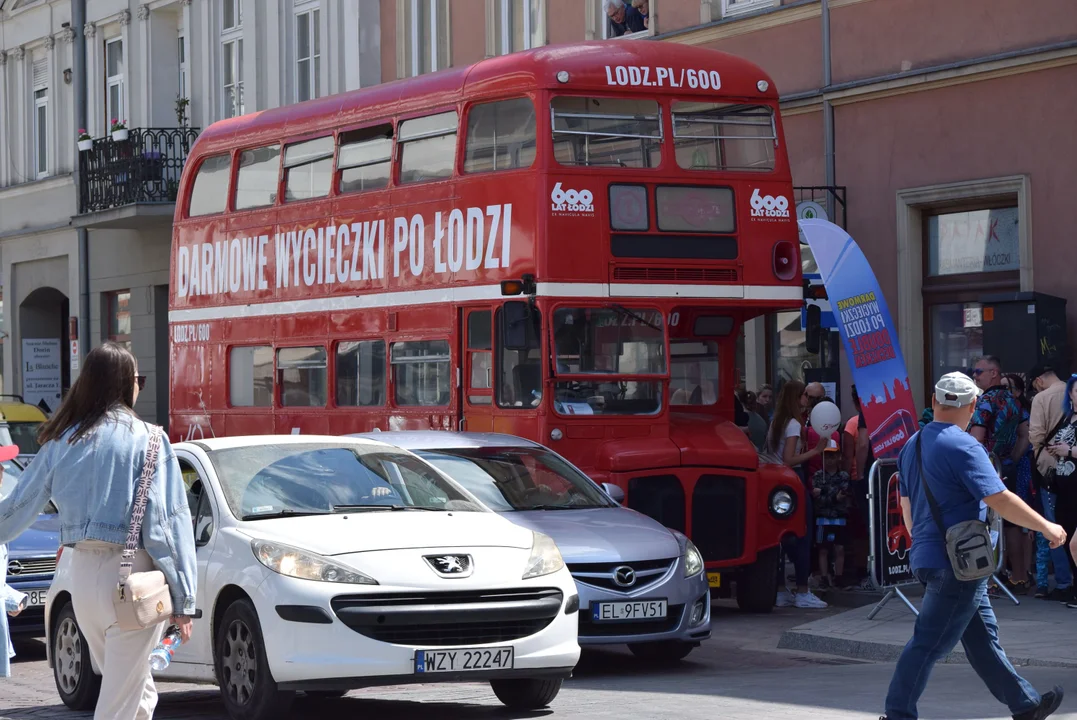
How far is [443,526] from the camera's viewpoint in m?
9.63

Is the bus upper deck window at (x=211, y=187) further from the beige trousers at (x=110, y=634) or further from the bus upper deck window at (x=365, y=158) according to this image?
the beige trousers at (x=110, y=634)

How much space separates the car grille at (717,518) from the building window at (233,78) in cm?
1937

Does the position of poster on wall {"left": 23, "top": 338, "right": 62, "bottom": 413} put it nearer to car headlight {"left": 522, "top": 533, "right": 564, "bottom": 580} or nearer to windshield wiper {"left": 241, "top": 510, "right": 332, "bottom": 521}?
windshield wiper {"left": 241, "top": 510, "right": 332, "bottom": 521}

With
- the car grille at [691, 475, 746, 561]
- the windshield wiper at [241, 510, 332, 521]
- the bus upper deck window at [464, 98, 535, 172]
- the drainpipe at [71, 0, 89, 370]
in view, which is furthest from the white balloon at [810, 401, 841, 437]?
the drainpipe at [71, 0, 89, 370]

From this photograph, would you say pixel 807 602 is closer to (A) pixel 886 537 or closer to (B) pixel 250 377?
(A) pixel 886 537

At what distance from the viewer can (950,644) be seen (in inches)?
323

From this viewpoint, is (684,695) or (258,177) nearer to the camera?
(684,695)

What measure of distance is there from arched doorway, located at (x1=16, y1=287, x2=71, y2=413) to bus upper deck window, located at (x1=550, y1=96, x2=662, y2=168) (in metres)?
22.1

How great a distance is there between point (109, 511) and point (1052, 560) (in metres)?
10.1

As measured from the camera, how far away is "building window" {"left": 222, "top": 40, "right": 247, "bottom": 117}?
107 ft

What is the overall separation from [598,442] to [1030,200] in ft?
19.9

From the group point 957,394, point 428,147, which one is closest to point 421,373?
point 428,147

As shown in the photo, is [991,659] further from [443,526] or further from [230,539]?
[230,539]

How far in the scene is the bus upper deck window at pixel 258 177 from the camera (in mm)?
18391
